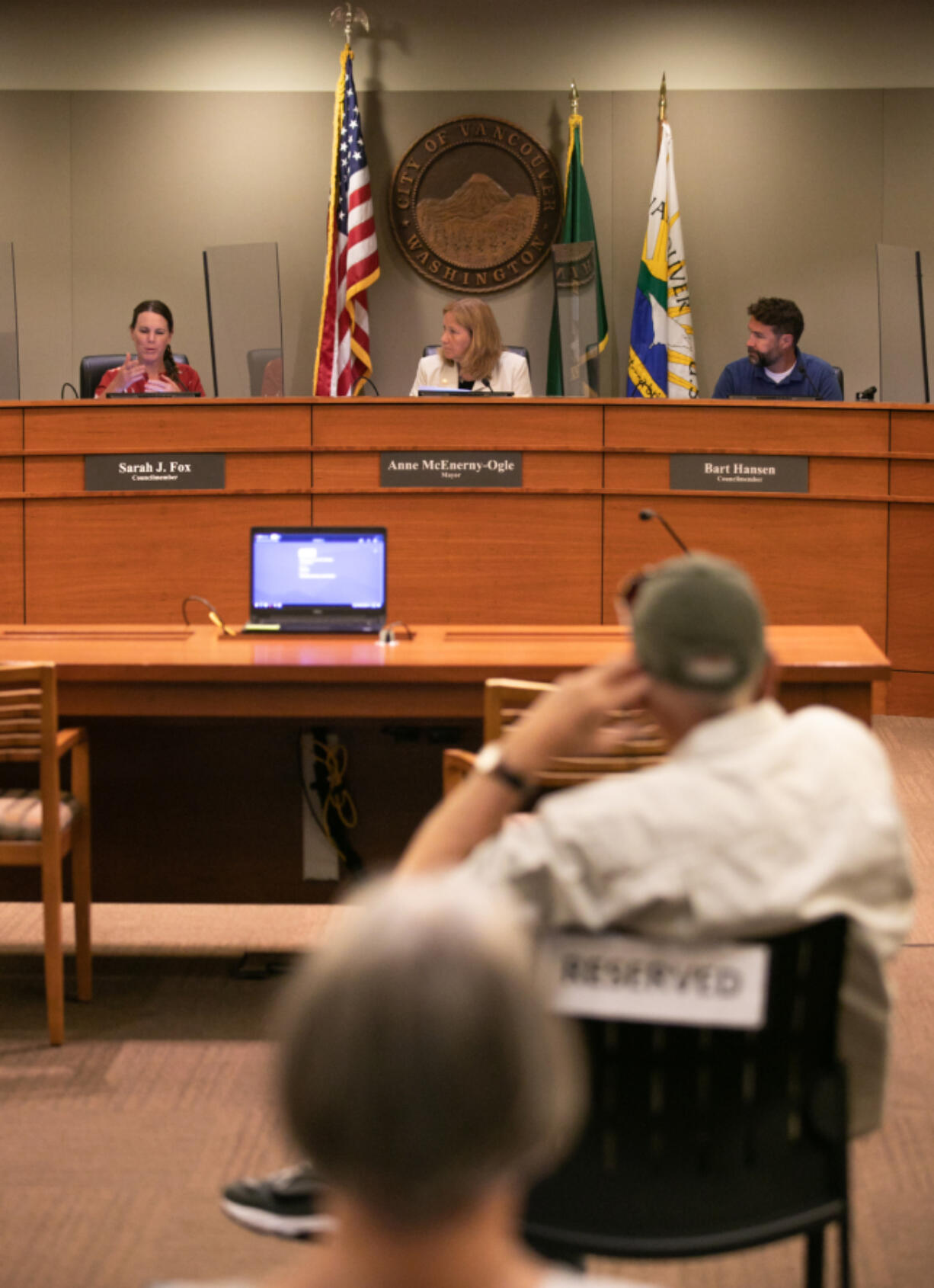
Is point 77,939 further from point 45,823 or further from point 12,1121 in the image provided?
point 12,1121

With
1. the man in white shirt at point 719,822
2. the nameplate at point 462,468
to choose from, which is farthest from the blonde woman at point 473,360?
the man in white shirt at point 719,822

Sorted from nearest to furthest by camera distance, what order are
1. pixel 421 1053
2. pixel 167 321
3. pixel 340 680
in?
pixel 421 1053
pixel 340 680
pixel 167 321

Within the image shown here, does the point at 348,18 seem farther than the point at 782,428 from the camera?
Yes

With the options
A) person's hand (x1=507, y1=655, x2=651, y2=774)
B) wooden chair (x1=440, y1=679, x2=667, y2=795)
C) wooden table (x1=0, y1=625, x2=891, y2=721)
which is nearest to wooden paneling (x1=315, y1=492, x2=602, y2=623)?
wooden table (x1=0, y1=625, x2=891, y2=721)

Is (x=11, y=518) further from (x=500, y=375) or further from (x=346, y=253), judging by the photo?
(x=346, y=253)

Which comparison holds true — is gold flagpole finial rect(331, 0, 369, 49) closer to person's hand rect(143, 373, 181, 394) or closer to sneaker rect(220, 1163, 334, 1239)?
person's hand rect(143, 373, 181, 394)

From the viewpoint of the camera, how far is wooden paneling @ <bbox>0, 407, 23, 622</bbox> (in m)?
5.87

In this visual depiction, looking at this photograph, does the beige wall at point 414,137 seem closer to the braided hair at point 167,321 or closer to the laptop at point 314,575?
the braided hair at point 167,321

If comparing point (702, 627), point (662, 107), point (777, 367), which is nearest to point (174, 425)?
point (777, 367)

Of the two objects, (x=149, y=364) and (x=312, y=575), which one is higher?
(x=149, y=364)

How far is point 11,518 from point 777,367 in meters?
3.34

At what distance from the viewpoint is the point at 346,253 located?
743 centimetres

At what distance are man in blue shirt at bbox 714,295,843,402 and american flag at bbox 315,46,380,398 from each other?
2102 mm

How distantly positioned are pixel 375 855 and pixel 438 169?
544 centimetres
